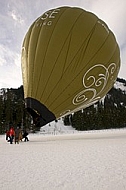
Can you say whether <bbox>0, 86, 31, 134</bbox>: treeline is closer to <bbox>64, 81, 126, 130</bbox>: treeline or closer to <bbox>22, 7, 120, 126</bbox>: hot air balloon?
<bbox>64, 81, 126, 130</bbox>: treeline

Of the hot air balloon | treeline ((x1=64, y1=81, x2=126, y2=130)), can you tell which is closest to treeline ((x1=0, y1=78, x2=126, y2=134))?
treeline ((x1=64, y1=81, x2=126, y2=130))

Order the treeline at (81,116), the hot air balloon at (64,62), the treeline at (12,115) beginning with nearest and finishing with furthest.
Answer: the hot air balloon at (64,62)
the treeline at (12,115)
the treeline at (81,116)

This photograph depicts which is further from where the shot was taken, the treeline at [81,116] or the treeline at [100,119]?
the treeline at [100,119]

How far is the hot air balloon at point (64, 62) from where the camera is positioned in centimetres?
1036

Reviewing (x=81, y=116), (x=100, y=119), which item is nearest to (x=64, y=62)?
(x=81, y=116)

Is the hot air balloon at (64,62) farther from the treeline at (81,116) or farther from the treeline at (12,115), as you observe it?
the treeline at (81,116)

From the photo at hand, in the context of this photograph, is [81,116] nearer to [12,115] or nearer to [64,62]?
[12,115]

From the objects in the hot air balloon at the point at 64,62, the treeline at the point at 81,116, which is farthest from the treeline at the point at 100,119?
the hot air balloon at the point at 64,62

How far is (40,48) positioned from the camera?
10.7 m

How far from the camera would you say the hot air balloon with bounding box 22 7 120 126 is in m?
10.4

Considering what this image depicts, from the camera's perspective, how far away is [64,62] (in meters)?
10.3

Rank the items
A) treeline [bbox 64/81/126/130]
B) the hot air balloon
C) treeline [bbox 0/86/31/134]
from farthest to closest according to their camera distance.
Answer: treeline [bbox 64/81/126/130]
treeline [bbox 0/86/31/134]
the hot air balloon

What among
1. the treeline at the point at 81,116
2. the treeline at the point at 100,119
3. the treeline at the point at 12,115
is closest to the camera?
the treeline at the point at 12,115

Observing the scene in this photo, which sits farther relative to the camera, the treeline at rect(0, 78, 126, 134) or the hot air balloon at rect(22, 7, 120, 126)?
the treeline at rect(0, 78, 126, 134)
